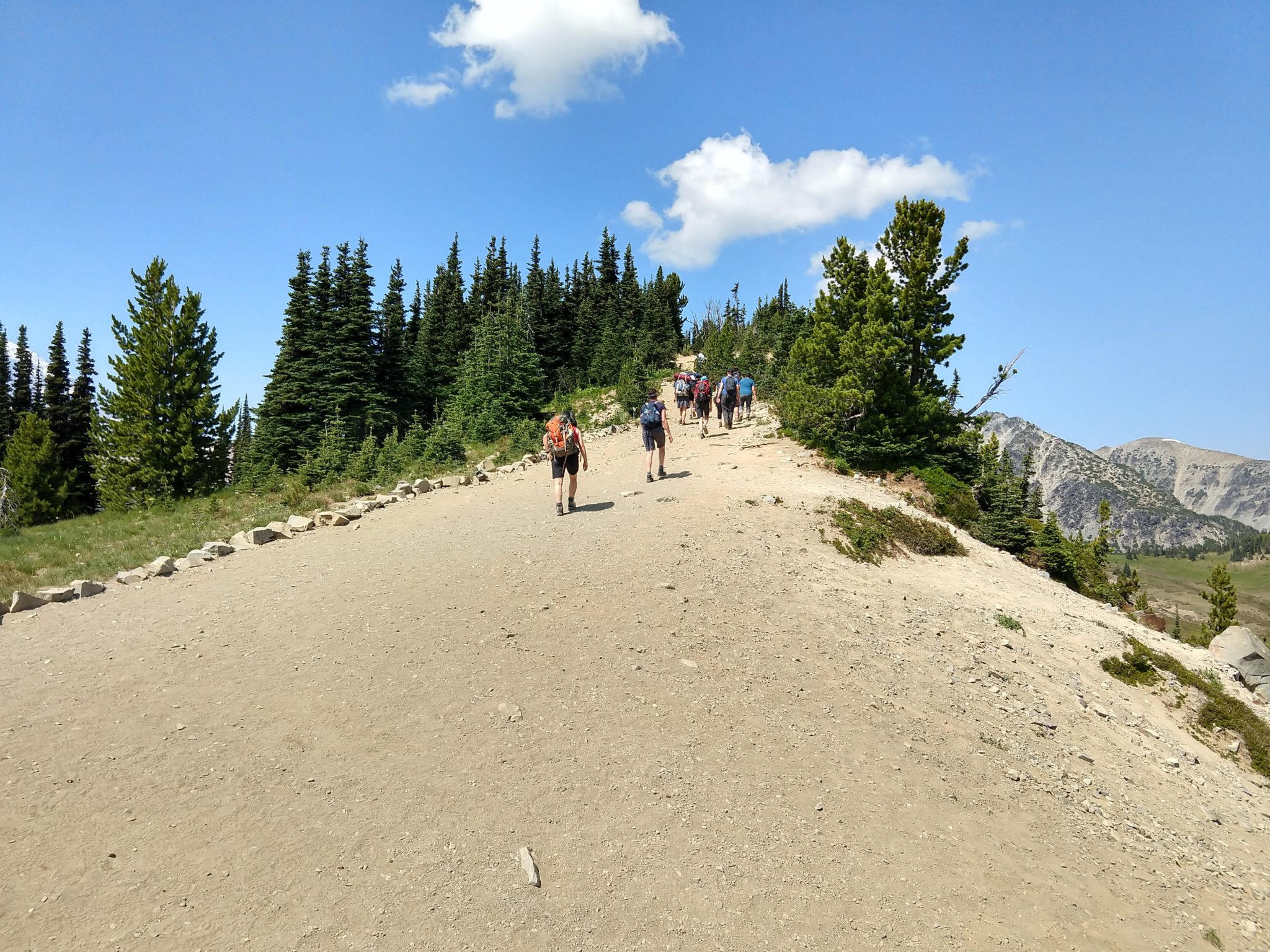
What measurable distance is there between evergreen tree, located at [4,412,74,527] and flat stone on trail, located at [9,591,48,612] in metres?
42.2

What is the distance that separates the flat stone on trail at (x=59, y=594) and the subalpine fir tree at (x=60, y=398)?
5179 centimetres

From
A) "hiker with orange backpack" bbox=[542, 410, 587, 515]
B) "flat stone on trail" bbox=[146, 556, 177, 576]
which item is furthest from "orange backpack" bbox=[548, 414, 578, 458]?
"flat stone on trail" bbox=[146, 556, 177, 576]

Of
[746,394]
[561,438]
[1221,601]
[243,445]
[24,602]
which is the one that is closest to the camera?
[24,602]

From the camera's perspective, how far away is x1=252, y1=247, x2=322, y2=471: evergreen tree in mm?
41000

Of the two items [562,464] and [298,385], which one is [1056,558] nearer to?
[562,464]

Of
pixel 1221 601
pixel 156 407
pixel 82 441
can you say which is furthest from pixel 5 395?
pixel 1221 601

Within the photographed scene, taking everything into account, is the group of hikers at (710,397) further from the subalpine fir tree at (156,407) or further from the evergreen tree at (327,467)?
the subalpine fir tree at (156,407)

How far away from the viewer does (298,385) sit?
4175 cm

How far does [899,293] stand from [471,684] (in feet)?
59.3

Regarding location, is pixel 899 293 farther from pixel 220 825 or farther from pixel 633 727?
pixel 220 825

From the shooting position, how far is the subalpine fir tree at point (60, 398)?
1929 inches

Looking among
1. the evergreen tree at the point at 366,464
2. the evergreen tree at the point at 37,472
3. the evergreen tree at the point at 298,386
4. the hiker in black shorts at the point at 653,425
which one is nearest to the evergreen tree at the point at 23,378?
the evergreen tree at the point at 37,472

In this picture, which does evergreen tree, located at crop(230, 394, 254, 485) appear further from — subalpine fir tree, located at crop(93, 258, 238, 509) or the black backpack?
the black backpack

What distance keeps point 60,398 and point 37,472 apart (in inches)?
643
